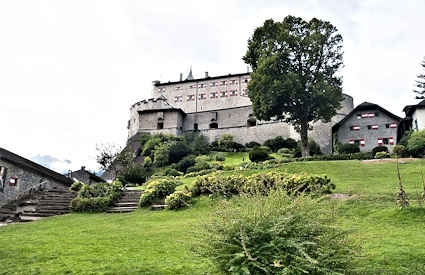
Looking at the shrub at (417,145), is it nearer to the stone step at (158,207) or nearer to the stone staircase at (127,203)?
the stone step at (158,207)

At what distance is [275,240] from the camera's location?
12.1 ft

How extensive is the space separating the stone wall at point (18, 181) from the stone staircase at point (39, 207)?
53 cm

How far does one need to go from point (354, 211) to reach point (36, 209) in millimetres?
13857

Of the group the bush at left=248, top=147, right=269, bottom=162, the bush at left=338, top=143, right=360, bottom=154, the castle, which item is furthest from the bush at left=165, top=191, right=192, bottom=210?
the castle

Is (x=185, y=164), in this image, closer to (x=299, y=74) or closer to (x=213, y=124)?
(x=299, y=74)

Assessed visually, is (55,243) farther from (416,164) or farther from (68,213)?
(416,164)

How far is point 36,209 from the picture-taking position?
51.0 feet

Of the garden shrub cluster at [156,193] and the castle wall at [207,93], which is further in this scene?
the castle wall at [207,93]

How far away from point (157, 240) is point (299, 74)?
24.7 metres

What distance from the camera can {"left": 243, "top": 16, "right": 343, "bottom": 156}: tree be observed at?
28391 mm

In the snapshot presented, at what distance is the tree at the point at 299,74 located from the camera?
28.4 metres

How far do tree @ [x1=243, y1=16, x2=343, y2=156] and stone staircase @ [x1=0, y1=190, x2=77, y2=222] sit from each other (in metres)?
18.4

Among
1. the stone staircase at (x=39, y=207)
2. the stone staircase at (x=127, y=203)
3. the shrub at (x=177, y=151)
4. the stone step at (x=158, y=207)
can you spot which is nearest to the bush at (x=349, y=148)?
the shrub at (x=177, y=151)

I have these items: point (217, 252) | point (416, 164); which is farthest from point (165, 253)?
point (416, 164)
